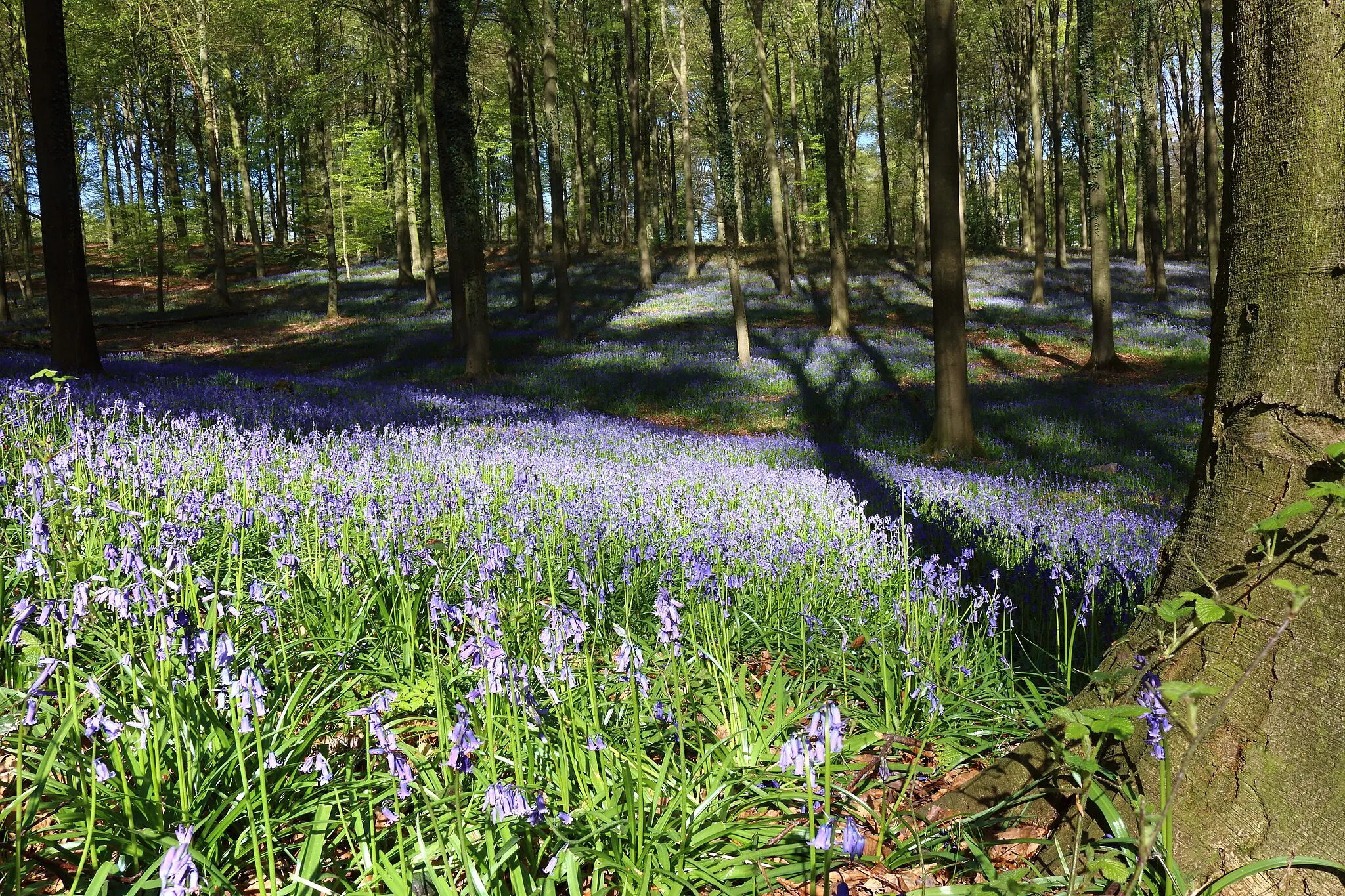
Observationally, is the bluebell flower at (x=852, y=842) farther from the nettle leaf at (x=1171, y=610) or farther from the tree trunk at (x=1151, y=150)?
the tree trunk at (x=1151, y=150)

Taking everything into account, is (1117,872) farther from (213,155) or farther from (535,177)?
Answer: (535,177)

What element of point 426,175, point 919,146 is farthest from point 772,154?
point 426,175

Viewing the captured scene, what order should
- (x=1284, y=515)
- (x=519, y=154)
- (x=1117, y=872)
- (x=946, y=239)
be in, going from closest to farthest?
(x=1117, y=872)
(x=1284, y=515)
(x=946, y=239)
(x=519, y=154)

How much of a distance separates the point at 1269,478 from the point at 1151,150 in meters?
30.3

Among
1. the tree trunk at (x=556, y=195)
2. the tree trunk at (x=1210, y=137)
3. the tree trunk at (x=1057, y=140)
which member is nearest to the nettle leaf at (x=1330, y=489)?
the tree trunk at (x=556, y=195)

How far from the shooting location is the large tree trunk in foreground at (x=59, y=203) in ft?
31.2

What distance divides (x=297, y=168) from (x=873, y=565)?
53.7 meters

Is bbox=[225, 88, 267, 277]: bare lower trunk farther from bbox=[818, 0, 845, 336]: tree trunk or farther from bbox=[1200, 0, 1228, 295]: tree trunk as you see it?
bbox=[1200, 0, 1228, 295]: tree trunk

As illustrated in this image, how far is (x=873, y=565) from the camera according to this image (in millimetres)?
4410

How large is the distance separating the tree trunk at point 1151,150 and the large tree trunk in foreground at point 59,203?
26.5 meters

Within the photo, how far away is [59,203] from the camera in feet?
32.1

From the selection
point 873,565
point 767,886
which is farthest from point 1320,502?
point 873,565

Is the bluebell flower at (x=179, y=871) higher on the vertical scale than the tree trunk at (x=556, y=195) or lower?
lower

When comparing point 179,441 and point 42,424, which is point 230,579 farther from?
point 42,424
